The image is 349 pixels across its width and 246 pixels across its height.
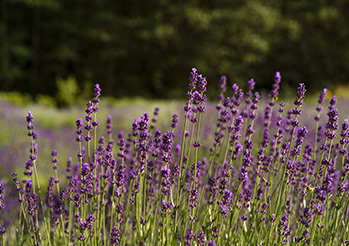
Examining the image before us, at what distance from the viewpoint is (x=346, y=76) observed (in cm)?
2244

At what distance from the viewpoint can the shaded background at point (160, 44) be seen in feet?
59.8

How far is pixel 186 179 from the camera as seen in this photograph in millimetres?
2961

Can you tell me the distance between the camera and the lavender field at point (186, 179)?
2.01 meters

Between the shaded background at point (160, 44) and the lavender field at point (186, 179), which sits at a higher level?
the shaded background at point (160, 44)

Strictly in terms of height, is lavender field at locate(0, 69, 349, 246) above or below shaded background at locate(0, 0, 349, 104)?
below

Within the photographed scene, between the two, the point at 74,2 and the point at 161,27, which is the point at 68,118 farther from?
the point at 74,2

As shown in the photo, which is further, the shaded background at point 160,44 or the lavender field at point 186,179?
the shaded background at point 160,44

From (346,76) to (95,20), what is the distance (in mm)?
13916

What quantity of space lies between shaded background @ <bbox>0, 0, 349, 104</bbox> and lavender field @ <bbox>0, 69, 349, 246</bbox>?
374 inches

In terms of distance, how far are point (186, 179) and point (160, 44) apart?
59.3ft

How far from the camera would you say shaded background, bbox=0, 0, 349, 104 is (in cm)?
1823

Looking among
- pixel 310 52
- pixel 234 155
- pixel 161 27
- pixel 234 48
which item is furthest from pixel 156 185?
pixel 310 52

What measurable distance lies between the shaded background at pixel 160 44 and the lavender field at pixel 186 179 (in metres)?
9.49

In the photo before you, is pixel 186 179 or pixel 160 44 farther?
pixel 160 44
